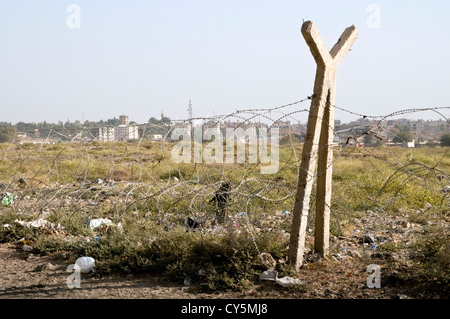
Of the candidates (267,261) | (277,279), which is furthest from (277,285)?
(267,261)

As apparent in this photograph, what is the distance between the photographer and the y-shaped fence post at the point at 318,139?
4.16 m

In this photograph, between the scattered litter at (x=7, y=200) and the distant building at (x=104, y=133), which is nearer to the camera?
the distant building at (x=104, y=133)

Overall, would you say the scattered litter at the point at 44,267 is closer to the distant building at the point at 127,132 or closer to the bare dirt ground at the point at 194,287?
the bare dirt ground at the point at 194,287

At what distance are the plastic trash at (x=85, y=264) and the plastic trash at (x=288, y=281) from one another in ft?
6.15

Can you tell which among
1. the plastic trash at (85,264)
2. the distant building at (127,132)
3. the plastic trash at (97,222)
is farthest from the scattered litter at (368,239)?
the plastic trash at (97,222)

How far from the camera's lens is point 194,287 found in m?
4.16

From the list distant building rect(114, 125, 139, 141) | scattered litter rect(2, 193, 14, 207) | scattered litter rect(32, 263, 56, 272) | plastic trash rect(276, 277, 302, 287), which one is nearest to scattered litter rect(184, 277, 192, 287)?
plastic trash rect(276, 277, 302, 287)

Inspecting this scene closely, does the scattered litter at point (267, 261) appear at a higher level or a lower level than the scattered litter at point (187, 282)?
higher

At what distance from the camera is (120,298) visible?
3941mm

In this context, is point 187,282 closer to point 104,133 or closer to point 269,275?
point 269,275

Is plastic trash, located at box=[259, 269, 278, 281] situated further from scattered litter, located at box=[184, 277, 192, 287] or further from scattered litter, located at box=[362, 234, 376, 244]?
scattered litter, located at box=[362, 234, 376, 244]

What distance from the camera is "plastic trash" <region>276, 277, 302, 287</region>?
13.1ft

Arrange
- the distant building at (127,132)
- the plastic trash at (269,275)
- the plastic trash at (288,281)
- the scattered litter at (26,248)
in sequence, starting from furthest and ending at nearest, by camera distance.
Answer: the scattered litter at (26,248)
the distant building at (127,132)
the plastic trash at (269,275)
the plastic trash at (288,281)
